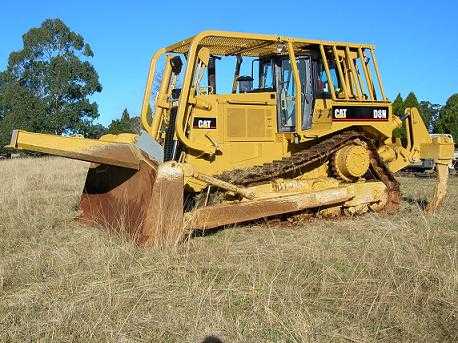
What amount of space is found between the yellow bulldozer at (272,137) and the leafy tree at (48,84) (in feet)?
129

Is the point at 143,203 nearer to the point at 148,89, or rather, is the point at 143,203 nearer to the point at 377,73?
the point at 148,89

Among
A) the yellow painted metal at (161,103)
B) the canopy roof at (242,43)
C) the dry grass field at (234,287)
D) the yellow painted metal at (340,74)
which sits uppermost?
the canopy roof at (242,43)

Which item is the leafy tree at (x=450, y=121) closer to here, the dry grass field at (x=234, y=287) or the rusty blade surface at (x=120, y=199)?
the dry grass field at (x=234, y=287)

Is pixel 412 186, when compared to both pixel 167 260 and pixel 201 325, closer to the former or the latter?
pixel 167 260

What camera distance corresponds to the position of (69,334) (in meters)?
3.77

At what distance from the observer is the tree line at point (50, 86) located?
4556 cm

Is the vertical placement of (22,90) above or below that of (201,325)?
above

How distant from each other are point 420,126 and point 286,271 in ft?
17.9

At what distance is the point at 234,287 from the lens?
4582 millimetres

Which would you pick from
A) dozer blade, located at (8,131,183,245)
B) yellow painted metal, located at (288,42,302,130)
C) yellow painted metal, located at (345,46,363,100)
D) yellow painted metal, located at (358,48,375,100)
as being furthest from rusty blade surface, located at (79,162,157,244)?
yellow painted metal, located at (358,48,375,100)

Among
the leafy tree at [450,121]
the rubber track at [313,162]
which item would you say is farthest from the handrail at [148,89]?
the leafy tree at [450,121]

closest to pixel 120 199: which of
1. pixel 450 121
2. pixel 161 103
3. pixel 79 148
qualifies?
pixel 79 148

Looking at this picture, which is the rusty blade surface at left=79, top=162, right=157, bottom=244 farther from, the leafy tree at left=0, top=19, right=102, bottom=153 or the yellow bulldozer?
the leafy tree at left=0, top=19, right=102, bottom=153

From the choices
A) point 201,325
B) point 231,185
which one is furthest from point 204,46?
point 201,325
